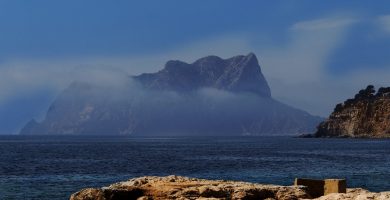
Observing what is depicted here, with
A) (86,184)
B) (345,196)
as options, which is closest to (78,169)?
(86,184)

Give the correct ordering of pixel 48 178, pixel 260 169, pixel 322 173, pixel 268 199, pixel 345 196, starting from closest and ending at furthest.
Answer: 1. pixel 345 196
2. pixel 268 199
3. pixel 48 178
4. pixel 322 173
5. pixel 260 169

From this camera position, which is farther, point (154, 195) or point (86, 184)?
point (86, 184)

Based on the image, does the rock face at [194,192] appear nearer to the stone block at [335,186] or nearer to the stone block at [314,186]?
the stone block at [335,186]

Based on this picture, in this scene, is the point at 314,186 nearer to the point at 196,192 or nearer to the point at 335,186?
the point at 335,186

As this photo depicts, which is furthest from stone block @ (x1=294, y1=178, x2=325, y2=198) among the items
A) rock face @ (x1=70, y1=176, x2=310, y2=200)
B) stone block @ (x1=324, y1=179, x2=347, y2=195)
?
rock face @ (x1=70, y1=176, x2=310, y2=200)

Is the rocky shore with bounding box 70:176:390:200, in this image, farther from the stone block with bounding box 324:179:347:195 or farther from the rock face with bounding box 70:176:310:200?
the stone block with bounding box 324:179:347:195

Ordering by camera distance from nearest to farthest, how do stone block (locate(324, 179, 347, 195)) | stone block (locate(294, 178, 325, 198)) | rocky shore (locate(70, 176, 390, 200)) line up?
rocky shore (locate(70, 176, 390, 200)) → stone block (locate(324, 179, 347, 195)) → stone block (locate(294, 178, 325, 198))

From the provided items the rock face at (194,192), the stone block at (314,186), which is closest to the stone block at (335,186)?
the stone block at (314,186)

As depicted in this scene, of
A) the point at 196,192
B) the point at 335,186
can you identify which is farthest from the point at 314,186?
the point at 196,192

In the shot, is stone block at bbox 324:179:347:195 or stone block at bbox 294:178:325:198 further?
stone block at bbox 294:178:325:198

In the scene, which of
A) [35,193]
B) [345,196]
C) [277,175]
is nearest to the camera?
[345,196]

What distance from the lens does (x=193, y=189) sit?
84.6 feet

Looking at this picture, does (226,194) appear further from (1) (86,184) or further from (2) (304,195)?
(1) (86,184)

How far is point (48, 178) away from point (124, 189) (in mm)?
55332
